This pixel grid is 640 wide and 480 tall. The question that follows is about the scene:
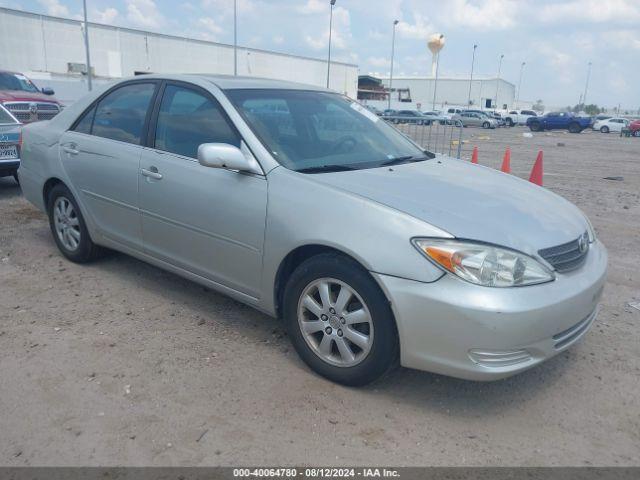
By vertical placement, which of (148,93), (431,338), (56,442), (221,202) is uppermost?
(148,93)

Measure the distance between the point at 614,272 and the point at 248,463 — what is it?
4.18 metres

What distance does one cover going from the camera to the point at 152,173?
3.92 meters

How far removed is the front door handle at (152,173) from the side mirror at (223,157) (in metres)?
0.70

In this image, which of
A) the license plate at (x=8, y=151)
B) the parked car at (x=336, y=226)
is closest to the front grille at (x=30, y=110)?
the license plate at (x=8, y=151)

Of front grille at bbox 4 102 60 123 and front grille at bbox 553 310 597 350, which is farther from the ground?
front grille at bbox 4 102 60 123

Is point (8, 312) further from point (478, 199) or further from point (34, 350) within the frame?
point (478, 199)

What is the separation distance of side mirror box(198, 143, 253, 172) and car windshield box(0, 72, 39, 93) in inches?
446

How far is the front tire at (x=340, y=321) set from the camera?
2.85m

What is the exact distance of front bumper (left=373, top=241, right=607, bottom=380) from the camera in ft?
8.57

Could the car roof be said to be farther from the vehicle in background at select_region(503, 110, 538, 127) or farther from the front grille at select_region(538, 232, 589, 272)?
the vehicle in background at select_region(503, 110, 538, 127)

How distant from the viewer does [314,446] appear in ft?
8.59

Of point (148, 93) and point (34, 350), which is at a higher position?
point (148, 93)

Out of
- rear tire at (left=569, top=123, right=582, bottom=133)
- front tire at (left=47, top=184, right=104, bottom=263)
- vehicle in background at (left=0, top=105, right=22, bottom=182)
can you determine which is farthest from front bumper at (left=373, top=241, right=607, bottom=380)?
rear tire at (left=569, top=123, right=582, bottom=133)

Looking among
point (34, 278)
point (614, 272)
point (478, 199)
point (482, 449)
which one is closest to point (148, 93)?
point (34, 278)
